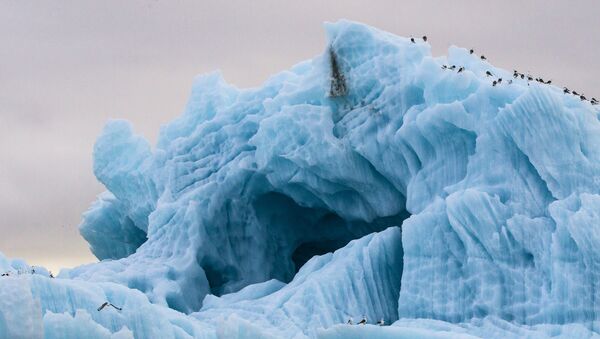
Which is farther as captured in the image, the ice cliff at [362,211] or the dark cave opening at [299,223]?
the dark cave opening at [299,223]

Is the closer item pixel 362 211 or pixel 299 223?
pixel 362 211

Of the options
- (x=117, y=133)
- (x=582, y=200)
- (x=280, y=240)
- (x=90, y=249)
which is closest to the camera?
(x=582, y=200)

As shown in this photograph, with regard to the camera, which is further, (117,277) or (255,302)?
(117,277)

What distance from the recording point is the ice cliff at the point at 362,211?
20625mm

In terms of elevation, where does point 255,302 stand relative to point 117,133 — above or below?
below

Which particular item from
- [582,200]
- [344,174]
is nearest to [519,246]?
[582,200]

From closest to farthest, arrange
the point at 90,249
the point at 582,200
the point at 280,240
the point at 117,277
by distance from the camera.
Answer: the point at 582,200 → the point at 117,277 → the point at 280,240 → the point at 90,249

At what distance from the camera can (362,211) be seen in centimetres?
2589

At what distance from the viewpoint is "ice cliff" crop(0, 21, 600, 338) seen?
20.6 m

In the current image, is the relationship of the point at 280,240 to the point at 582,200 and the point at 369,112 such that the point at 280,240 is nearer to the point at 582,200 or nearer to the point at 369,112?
the point at 369,112

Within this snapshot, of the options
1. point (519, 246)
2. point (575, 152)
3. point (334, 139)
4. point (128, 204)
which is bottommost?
point (519, 246)

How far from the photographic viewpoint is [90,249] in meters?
34.9

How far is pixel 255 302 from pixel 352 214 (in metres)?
3.36

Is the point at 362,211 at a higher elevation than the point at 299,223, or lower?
lower
